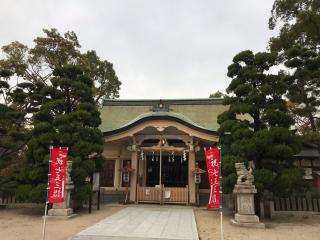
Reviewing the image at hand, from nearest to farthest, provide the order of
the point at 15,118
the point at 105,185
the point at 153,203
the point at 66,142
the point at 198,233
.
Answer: the point at 198,233 < the point at 66,142 < the point at 15,118 < the point at 153,203 < the point at 105,185

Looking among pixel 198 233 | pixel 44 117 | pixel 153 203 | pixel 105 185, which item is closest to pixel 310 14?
pixel 198 233

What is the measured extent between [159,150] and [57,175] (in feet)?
24.0

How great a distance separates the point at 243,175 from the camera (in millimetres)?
9742

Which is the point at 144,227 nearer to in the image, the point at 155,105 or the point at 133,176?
the point at 133,176

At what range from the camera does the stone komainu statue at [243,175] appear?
973cm

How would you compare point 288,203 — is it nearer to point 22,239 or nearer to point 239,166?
point 239,166

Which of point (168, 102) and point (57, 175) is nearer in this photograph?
point (57, 175)

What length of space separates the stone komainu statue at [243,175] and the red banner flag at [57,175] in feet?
21.2

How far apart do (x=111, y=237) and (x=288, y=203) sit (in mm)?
8635

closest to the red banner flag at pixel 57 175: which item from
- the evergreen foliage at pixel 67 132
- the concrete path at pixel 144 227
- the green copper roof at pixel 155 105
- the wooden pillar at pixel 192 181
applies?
the concrete path at pixel 144 227

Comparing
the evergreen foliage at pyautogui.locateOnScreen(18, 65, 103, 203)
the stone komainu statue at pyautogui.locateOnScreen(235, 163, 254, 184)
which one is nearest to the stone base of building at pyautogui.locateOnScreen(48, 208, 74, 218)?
the evergreen foliage at pyautogui.locateOnScreen(18, 65, 103, 203)

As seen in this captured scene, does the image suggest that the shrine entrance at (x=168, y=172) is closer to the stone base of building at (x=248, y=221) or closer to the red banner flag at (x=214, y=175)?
the stone base of building at (x=248, y=221)

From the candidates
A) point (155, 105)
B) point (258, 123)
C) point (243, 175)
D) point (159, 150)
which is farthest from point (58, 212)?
point (155, 105)

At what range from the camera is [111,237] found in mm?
7496
